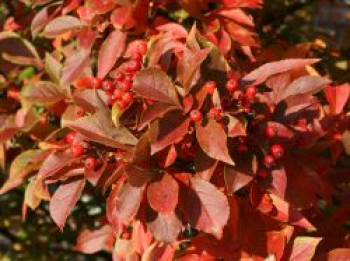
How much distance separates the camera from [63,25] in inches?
69.0

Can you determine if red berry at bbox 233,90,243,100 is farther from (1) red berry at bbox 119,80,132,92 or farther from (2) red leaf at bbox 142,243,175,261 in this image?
(2) red leaf at bbox 142,243,175,261

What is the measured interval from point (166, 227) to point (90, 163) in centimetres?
22

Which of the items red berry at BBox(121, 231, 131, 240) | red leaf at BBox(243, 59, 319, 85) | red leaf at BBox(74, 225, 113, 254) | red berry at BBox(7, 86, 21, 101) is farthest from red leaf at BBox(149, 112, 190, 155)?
red berry at BBox(7, 86, 21, 101)

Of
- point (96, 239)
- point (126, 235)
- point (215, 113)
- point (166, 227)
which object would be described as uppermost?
point (215, 113)

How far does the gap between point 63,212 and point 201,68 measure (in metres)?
0.46

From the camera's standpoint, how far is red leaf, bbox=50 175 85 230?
140 centimetres

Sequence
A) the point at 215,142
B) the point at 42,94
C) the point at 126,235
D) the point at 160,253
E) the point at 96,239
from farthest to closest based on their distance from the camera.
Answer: the point at 96,239, the point at 42,94, the point at 126,235, the point at 160,253, the point at 215,142

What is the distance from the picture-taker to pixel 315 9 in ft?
13.1

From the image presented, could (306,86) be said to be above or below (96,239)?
above

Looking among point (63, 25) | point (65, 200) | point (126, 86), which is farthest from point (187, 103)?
point (63, 25)

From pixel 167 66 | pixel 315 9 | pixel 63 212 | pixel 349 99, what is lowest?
pixel 315 9

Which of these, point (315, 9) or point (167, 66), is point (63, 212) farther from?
point (315, 9)

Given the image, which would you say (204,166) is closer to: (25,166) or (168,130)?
(168,130)

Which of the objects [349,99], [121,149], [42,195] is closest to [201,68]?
[121,149]
